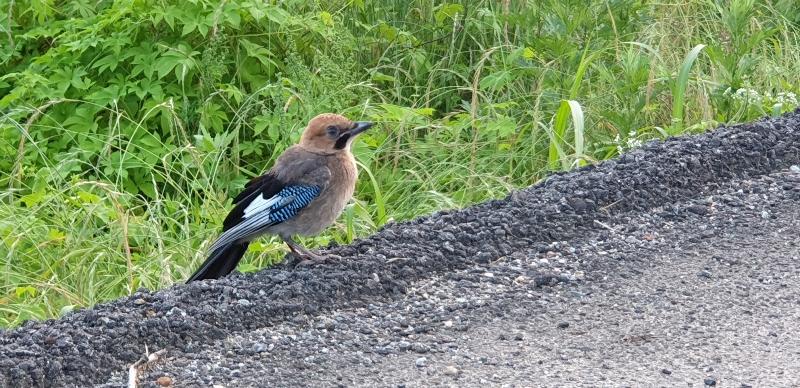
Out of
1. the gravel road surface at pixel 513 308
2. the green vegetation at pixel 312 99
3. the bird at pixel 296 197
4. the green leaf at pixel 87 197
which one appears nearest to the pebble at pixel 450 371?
the gravel road surface at pixel 513 308

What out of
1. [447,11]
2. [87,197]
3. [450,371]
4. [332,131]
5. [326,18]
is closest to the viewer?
[450,371]

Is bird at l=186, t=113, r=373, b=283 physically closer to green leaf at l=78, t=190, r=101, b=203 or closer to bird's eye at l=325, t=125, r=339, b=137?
bird's eye at l=325, t=125, r=339, b=137

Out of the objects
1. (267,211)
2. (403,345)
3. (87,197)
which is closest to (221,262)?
(267,211)

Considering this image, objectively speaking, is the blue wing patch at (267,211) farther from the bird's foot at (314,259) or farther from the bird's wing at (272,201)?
the bird's foot at (314,259)

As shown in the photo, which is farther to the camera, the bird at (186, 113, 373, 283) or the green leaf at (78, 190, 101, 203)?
the green leaf at (78, 190, 101, 203)

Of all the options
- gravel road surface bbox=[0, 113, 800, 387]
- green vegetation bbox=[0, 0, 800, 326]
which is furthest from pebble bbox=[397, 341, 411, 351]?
green vegetation bbox=[0, 0, 800, 326]

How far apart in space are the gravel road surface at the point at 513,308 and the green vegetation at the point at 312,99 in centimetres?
134

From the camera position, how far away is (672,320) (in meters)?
4.40

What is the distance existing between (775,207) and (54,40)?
17.0 feet

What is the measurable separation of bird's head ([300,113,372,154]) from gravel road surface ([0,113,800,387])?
485 mm

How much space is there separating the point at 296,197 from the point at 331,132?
37 centimetres

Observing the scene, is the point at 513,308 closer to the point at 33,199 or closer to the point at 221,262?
the point at 221,262

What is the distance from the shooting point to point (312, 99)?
8109 millimetres

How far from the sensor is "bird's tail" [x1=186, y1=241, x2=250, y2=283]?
17.5 ft
